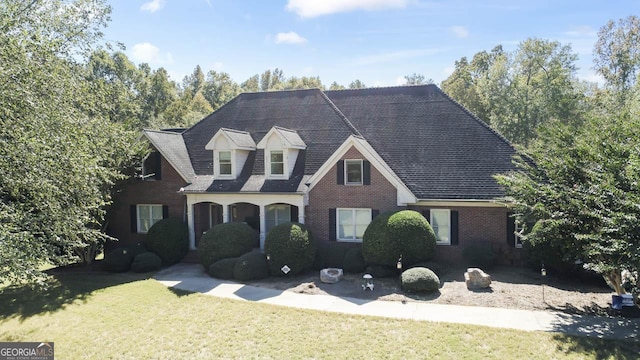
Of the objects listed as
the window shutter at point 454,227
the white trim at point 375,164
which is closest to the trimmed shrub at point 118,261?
the white trim at point 375,164

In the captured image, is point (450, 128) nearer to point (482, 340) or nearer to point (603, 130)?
point (603, 130)

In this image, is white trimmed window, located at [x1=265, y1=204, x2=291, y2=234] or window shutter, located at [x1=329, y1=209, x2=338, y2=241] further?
white trimmed window, located at [x1=265, y1=204, x2=291, y2=234]

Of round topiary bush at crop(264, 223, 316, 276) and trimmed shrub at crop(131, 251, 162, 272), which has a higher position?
round topiary bush at crop(264, 223, 316, 276)

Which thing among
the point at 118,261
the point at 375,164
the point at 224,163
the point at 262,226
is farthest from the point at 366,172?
the point at 118,261

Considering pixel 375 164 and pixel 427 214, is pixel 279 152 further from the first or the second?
pixel 427 214

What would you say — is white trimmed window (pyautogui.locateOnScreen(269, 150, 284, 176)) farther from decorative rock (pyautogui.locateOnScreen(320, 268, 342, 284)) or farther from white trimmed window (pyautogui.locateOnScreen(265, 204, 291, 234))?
decorative rock (pyautogui.locateOnScreen(320, 268, 342, 284))

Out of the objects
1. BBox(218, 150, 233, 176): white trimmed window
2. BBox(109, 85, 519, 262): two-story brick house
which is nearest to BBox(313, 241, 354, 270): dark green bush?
BBox(109, 85, 519, 262): two-story brick house

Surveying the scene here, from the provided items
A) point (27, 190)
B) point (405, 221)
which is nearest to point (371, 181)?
point (405, 221)
